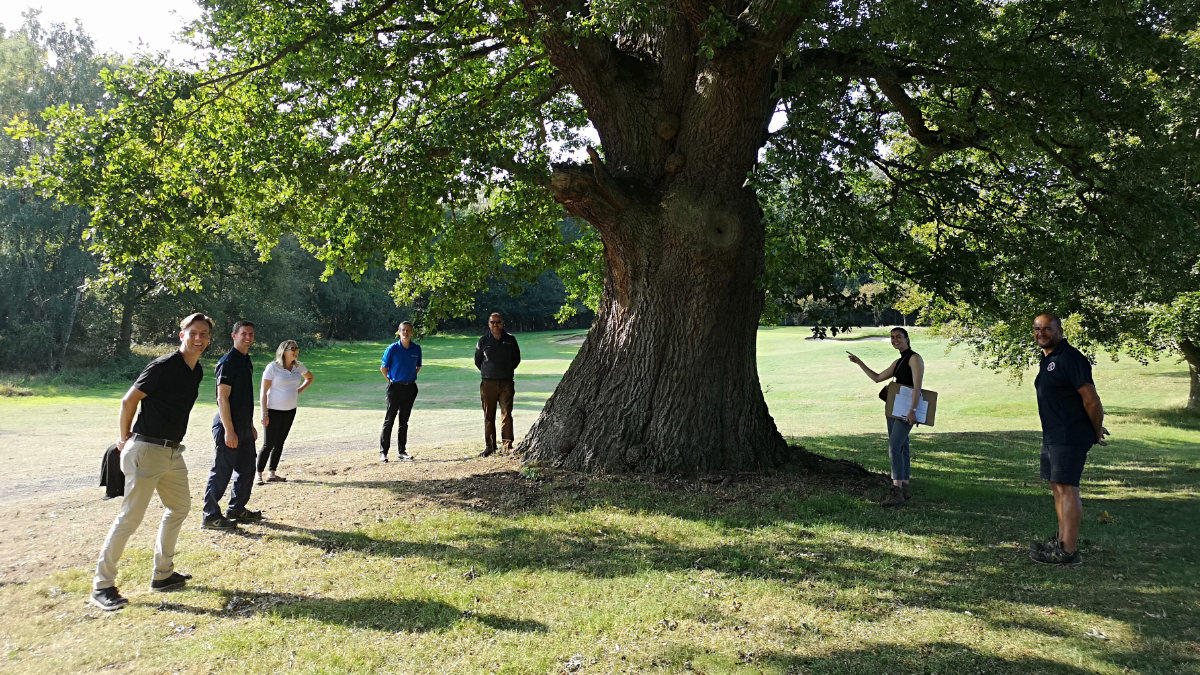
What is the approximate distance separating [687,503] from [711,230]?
309cm

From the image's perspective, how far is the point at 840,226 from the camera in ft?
26.6

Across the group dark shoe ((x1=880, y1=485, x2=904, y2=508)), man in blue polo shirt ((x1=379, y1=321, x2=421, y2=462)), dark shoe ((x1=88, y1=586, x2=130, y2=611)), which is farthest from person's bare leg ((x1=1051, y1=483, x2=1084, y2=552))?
man in blue polo shirt ((x1=379, y1=321, x2=421, y2=462))

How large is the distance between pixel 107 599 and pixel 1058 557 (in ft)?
23.0

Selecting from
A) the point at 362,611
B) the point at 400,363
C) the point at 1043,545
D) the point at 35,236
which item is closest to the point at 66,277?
the point at 35,236

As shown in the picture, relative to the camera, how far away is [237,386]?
22.8ft

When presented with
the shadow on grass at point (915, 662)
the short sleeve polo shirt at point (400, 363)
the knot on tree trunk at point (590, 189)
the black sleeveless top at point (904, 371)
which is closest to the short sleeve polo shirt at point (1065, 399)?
the black sleeveless top at point (904, 371)

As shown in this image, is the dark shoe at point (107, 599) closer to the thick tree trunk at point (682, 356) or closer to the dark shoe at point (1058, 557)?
the thick tree trunk at point (682, 356)

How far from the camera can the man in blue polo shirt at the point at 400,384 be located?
36.1 ft

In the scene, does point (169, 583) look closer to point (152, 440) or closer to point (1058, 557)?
point (152, 440)

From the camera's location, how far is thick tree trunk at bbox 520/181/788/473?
27.9 feet

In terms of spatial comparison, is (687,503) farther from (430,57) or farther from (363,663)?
(430,57)

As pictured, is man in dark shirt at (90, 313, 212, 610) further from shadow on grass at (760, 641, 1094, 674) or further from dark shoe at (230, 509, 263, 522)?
shadow on grass at (760, 641, 1094, 674)

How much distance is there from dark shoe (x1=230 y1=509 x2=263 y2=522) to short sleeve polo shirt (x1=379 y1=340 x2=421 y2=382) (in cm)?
392

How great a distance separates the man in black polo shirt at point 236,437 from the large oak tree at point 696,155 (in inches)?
129
